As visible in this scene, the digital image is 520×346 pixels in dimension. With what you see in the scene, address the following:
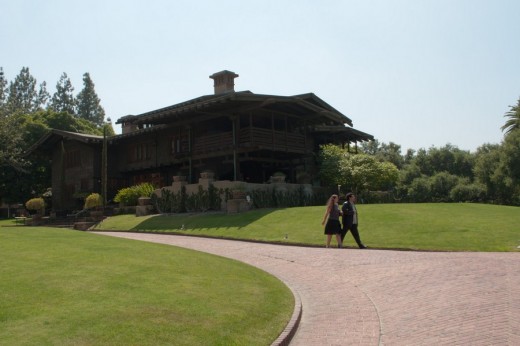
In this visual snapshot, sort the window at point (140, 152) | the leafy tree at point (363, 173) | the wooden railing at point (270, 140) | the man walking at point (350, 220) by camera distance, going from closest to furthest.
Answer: the man walking at point (350, 220) → the wooden railing at point (270, 140) → the leafy tree at point (363, 173) → the window at point (140, 152)

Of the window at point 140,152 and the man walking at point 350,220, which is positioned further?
the window at point 140,152

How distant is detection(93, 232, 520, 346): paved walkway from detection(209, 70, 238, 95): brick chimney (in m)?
26.2

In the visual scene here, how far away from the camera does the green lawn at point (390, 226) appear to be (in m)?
15.2

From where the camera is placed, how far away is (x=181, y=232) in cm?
2222

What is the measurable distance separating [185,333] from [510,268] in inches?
319

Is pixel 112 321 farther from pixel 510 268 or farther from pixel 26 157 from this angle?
pixel 26 157

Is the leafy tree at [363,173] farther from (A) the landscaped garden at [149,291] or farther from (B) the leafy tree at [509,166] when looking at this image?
(B) the leafy tree at [509,166]

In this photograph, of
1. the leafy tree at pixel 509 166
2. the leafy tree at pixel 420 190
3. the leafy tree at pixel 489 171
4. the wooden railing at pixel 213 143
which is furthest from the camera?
the leafy tree at pixel 420 190

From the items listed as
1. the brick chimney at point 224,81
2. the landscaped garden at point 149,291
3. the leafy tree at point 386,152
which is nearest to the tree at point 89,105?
the leafy tree at point 386,152

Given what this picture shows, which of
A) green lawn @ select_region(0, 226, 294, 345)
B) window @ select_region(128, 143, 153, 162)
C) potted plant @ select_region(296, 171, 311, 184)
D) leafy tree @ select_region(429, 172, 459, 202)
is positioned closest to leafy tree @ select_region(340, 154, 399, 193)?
potted plant @ select_region(296, 171, 311, 184)

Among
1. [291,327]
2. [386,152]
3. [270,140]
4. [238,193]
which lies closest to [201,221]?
[238,193]

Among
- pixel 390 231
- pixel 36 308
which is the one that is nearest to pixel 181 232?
pixel 390 231

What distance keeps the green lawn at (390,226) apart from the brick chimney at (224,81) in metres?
16.0

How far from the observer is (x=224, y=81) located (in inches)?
1543
